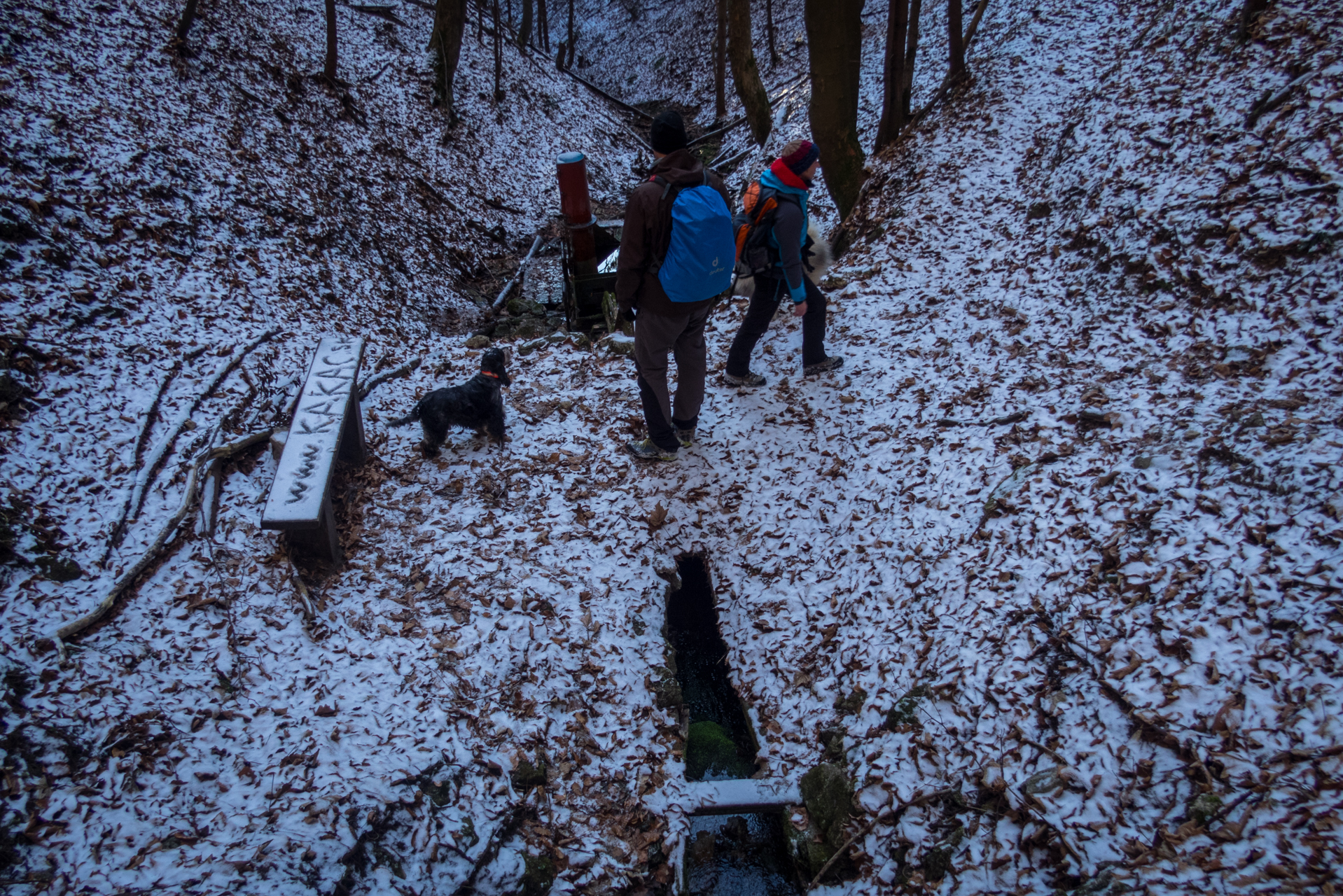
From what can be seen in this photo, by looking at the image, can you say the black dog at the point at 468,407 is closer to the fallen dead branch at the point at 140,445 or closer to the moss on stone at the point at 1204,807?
the fallen dead branch at the point at 140,445

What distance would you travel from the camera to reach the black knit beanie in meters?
3.71

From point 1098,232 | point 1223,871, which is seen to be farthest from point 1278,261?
point 1223,871

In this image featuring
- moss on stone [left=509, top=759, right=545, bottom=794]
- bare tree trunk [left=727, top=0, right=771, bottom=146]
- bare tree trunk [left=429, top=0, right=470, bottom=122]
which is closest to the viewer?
moss on stone [left=509, top=759, right=545, bottom=794]

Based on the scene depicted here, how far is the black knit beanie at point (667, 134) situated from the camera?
3715mm

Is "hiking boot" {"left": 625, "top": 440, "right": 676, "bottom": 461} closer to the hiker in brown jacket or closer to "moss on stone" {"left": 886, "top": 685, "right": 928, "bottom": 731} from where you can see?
the hiker in brown jacket

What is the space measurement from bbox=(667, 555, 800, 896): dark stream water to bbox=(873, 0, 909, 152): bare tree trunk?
7581 millimetres

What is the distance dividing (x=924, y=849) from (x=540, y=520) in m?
3.10

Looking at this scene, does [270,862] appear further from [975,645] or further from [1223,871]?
[1223,871]

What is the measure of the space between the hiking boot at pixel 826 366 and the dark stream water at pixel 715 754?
2173mm

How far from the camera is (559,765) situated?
10.5 feet

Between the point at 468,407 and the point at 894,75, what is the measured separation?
7596 millimetres

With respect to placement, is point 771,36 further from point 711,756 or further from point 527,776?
point 527,776

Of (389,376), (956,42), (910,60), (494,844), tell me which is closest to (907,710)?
(494,844)

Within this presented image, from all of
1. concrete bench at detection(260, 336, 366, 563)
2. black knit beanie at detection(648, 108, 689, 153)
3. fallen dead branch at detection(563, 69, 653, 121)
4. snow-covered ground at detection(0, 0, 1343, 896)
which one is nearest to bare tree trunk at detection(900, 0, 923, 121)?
snow-covered ground at detection(0, 0, 1343, 896)
